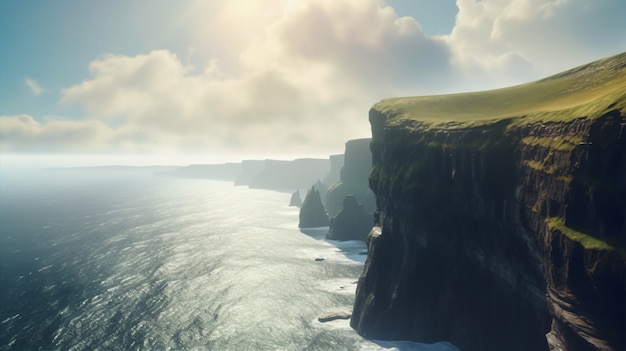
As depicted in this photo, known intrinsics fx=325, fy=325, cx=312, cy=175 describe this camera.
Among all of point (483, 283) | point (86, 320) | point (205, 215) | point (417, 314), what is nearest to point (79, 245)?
point (86, 320)

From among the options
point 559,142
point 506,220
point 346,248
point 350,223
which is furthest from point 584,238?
point 350,223

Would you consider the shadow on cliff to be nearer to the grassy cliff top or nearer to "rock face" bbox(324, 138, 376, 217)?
"rock face" bbox(324, 138, 376, 217)

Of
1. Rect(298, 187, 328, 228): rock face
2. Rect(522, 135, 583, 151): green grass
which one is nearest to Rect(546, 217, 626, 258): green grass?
Rect(522, 135, 583, 151): green grass

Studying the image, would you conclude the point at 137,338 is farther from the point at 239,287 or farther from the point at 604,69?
the point at 604,69

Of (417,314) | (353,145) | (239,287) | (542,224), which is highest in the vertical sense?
(353,145)

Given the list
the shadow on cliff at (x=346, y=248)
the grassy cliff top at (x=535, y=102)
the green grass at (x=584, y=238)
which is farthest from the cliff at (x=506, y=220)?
the shadow on cliff at (x=346, y=248)

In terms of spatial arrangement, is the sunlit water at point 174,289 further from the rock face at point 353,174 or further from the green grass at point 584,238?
the rock face at point 353,174
